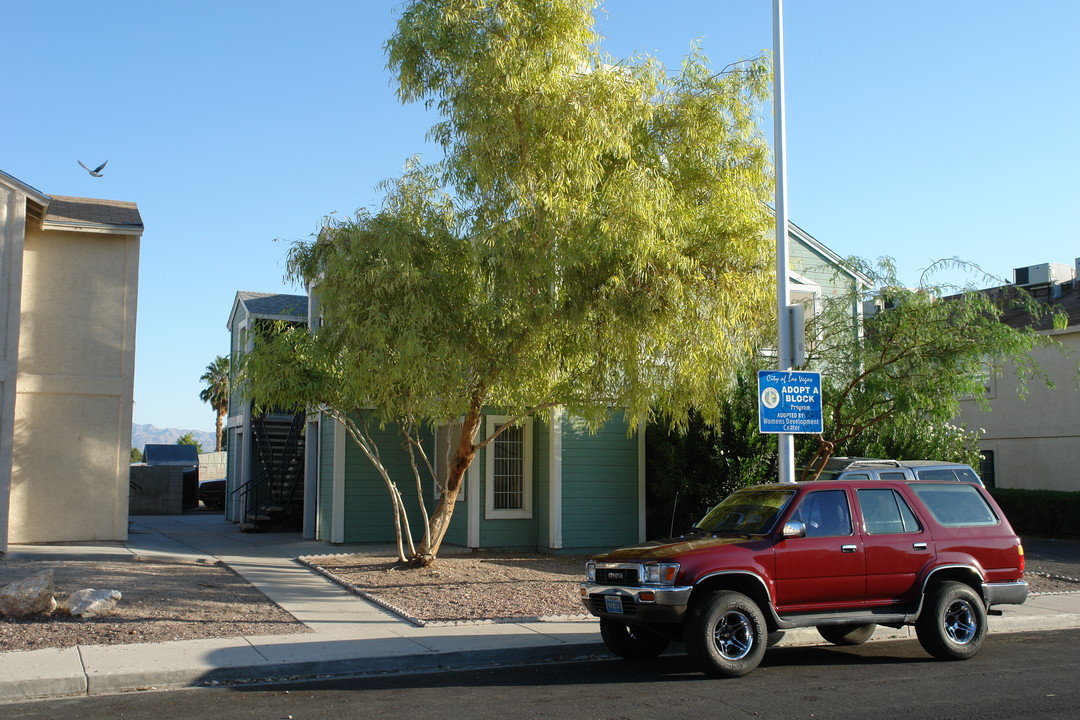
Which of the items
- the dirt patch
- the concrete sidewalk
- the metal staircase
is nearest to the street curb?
the concrete sidewalk

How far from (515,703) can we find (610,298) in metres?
6.05

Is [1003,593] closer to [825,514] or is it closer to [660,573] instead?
[825,514]

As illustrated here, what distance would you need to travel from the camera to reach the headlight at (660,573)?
321 inches

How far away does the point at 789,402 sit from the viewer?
11305mm

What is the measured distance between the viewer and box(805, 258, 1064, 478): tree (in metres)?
13.2

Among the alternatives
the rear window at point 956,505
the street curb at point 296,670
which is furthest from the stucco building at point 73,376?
the rear window at point 956,505

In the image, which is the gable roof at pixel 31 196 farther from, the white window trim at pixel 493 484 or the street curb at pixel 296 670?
the street curb at pixel 296 670

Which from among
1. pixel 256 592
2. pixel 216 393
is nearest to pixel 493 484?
pixel 256 592

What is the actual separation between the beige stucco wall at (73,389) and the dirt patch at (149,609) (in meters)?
2.76

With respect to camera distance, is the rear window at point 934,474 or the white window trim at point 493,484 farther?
the white window trim at point 493,484

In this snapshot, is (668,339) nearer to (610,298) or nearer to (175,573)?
(610,298)

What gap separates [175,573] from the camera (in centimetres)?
1414

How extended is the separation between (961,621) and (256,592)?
860 centimetres

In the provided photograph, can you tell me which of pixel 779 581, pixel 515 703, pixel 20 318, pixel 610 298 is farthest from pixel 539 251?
pixel 20 318
